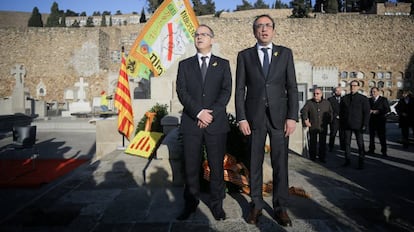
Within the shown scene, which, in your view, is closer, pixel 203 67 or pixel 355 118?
pixel 203 67

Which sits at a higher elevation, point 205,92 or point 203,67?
point 203,67

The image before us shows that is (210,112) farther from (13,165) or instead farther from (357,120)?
(13,165)

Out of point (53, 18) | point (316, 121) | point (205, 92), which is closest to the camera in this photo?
point (205, 92)

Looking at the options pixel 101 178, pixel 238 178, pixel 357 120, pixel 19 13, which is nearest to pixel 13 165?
pixel 101 178

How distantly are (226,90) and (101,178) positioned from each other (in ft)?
7.79

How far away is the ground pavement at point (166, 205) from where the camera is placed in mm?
2719

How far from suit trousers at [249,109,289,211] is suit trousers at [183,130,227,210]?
30cm

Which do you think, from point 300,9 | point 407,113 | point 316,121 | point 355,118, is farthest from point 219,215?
point 300,9

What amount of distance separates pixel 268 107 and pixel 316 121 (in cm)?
422

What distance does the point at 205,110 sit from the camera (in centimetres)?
288

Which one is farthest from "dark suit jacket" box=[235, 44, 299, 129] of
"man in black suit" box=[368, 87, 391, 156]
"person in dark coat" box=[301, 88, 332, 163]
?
"man in black suit" box=[368, 87, 391, 156]

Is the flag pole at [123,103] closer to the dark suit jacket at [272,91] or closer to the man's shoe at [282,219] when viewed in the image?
the dark suit jacket at [272,91]

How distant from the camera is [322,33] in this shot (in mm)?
27125

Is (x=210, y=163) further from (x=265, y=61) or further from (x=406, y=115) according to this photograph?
(x=406, y=115)
